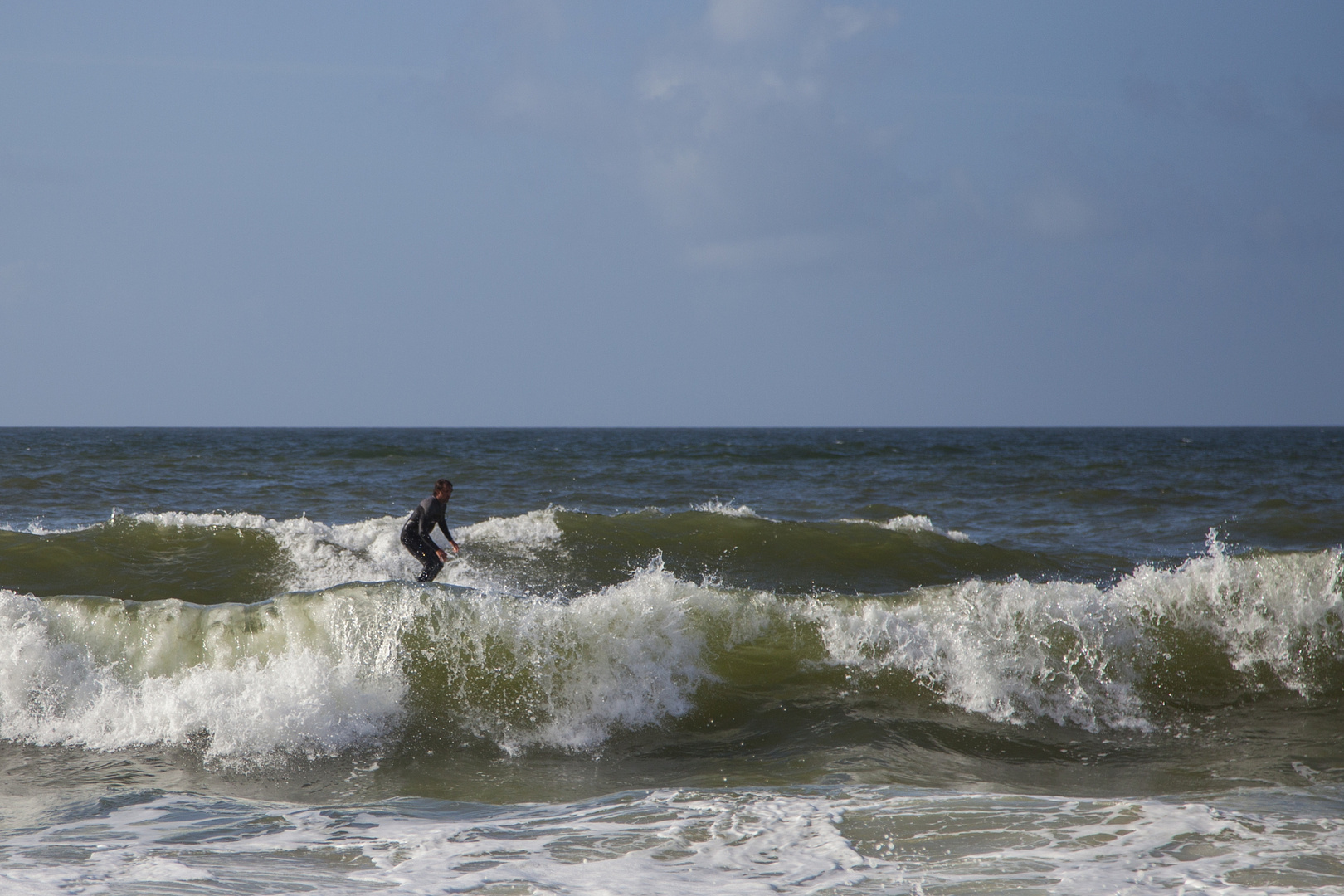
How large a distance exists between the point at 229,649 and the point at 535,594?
421 centimetres

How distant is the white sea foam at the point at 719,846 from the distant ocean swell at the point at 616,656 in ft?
4.67

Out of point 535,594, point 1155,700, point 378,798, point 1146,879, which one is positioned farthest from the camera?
point 535,594

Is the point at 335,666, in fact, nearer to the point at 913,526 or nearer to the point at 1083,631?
the point at 1083,631

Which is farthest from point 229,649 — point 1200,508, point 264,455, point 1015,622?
point 264,455

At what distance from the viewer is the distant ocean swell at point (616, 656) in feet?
22.4

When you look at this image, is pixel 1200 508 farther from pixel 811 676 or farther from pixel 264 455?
pixel 264 455

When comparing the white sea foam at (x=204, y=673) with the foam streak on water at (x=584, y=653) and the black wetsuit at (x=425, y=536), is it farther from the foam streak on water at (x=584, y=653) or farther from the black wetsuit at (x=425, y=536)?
the black wetsuit at (x=425, y=536)

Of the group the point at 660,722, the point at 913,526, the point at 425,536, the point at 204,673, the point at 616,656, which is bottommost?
the point at 660,722

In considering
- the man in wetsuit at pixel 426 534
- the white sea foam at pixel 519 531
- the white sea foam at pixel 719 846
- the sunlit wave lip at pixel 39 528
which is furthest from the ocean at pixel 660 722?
the man in wetsuit at pixel 426 534

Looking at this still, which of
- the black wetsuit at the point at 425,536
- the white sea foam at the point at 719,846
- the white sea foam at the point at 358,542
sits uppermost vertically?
the black wetsuit at the point at 425,536

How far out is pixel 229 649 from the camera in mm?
7609

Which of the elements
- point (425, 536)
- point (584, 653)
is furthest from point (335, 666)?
point (425, 536)

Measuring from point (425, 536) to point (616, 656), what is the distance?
4.07 metres

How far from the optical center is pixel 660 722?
6980 millimetres
